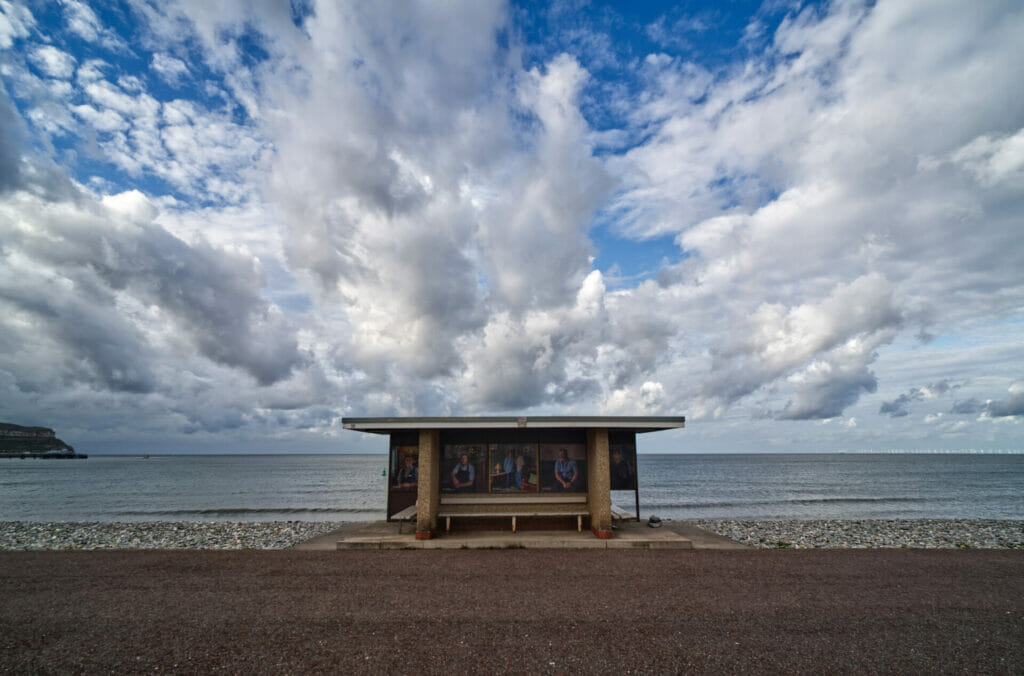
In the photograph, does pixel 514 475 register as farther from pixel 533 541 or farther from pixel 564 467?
pixel 533 541

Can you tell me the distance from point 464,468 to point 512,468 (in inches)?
53.5

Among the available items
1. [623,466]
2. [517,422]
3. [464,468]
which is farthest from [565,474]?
[464,468]

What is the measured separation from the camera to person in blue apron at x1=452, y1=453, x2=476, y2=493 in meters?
14.1

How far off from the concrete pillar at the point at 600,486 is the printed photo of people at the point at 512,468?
66.6 inches

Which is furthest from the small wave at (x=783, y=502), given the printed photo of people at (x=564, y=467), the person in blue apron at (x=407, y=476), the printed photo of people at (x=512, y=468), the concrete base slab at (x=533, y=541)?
the person in blue apron at (x=407, y=476)

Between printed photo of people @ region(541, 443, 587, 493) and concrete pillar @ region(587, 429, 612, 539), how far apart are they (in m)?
0.59

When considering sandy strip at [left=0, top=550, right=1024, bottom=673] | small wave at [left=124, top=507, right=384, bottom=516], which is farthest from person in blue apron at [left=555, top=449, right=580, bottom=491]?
small wave at [left=124, top=507, right=384, bottom=516]

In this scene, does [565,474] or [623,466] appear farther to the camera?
[623,466]

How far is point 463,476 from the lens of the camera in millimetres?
14133

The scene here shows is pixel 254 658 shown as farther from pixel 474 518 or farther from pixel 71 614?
pixel 474 518

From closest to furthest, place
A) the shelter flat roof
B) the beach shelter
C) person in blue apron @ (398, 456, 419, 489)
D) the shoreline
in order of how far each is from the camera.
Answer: the shelter flat roof, the beach shelter, the shoreline, person in blue apron @ (398, 456, 419, 489)

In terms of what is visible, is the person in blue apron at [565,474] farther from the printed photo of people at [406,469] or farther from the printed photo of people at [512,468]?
the printed photo of people at [406,469]

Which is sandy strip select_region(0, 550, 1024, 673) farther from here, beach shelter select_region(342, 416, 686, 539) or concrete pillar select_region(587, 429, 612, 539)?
beach shelter select_region(342, 416, 686, 539)

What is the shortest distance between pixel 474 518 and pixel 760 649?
868cm
